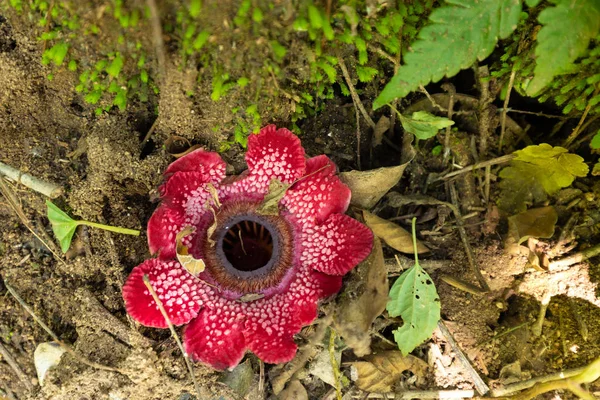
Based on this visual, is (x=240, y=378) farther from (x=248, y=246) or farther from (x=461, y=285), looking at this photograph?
(x=461, y=285)

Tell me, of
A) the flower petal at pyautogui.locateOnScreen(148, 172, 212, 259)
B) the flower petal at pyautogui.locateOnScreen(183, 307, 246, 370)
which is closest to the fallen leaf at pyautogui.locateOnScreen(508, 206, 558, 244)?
the flower petal at pyautogui.locateOnScreen(183, 307, 246, 370)

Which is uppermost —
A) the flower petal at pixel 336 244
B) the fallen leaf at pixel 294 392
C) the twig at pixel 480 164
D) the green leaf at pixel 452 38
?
the green leaf at pixel 452 38

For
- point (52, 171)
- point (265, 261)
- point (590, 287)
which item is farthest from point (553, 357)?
point (52, 171)

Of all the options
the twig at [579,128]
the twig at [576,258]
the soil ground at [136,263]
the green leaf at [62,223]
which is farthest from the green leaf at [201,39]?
the twig at [576,258]

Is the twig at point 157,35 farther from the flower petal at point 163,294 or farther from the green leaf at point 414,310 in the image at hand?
the green leaf at point 414,310

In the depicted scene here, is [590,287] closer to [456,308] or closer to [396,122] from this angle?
[456,308]

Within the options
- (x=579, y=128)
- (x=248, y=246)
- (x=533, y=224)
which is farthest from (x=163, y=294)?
(x=579, y=128)

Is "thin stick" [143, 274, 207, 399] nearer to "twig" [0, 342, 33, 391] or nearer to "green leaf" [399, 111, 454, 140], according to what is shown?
"twig" [0, 342, 33, 391]
